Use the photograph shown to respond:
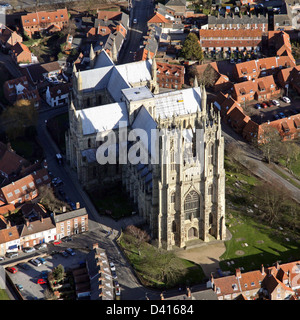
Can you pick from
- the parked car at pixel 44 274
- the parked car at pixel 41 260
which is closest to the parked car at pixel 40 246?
the parked car at pixel 41 260

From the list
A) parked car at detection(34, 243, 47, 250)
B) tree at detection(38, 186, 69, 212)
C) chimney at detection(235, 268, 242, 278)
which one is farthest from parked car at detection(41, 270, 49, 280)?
chimney at detection(235, 268, 242, 278)

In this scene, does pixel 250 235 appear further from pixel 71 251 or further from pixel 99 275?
pixel 71 251

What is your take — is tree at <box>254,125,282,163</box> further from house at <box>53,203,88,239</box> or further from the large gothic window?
house at <box>53,203,88,239</box>

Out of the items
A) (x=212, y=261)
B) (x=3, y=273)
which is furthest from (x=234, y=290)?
(x=3, y=273)

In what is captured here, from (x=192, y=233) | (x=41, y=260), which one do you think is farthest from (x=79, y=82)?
(x=41, y=260)

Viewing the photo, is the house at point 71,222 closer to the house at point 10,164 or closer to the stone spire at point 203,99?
the house at point 10,164

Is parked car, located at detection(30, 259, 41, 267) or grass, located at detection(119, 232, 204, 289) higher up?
parked car, located at detection(30, 259, 41, 267)

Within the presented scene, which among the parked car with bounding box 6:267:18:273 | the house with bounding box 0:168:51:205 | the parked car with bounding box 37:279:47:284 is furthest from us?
the house with bounding box 0:168:51:205
